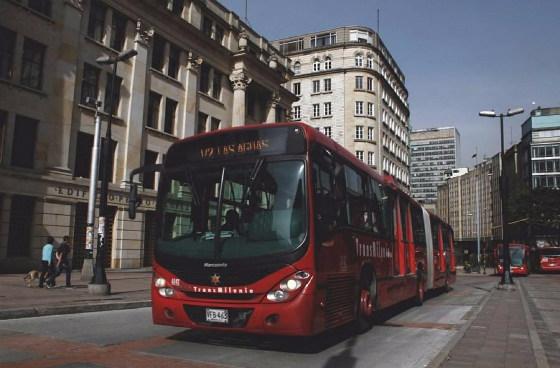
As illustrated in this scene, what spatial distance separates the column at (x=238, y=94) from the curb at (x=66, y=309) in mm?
27511

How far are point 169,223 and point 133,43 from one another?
25026 millimetres

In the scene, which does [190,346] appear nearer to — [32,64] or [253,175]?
[253,175]

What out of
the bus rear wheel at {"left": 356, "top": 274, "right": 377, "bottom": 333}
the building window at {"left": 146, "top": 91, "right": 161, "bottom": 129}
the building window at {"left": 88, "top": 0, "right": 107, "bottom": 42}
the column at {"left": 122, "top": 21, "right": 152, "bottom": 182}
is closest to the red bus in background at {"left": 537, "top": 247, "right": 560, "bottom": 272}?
the building window at {"left": 146, "top": 91, "right": 161, "bottom": 129}

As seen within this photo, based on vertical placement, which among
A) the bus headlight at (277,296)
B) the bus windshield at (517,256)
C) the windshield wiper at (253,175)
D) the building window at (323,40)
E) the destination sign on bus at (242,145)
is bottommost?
the bus headlight at (277,296)

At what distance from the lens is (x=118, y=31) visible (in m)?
29.4

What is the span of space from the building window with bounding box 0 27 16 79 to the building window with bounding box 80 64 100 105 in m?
4.06

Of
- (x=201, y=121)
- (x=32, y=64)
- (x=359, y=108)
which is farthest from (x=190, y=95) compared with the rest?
(x=359, y=108)

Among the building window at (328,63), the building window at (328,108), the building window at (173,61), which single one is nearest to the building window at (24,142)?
the building window at (173,61)

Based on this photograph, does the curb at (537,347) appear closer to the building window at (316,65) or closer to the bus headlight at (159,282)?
the bus headlight at (159,282)

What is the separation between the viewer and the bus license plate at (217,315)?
677 centimetres

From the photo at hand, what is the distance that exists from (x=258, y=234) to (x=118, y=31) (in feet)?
85.5

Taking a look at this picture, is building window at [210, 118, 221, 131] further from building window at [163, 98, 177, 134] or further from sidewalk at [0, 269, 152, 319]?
sidewalk at [0, 269, 152, 319]

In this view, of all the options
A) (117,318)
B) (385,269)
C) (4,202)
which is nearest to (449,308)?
(385,269)

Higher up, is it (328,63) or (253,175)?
(328,63)
